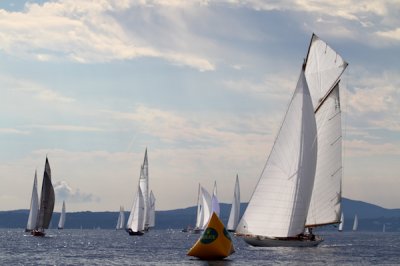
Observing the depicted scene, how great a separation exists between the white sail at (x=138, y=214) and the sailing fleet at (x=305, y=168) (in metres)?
79.8

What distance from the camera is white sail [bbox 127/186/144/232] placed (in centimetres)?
17188

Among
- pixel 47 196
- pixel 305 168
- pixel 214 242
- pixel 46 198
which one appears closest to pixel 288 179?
pixel 305 168

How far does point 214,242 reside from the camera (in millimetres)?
69875

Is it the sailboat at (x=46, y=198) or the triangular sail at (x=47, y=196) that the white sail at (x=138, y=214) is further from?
the triangular sail at (x=47, y=196)

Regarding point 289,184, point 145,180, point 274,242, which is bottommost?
point 274,242

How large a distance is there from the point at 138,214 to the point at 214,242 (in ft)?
347

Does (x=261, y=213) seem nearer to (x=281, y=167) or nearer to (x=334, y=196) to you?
(x=281, y=167)

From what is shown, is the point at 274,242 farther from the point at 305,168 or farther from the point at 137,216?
the point at 137,216

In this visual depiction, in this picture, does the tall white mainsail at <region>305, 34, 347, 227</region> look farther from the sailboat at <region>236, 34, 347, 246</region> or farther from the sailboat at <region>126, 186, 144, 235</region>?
the sailboat at <region>126, 186, 144, 235</region>

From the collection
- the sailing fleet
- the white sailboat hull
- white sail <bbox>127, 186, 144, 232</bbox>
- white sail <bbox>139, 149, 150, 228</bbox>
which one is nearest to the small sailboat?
the sailing fleet

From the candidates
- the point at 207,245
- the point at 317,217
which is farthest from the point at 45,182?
the point at 207,245

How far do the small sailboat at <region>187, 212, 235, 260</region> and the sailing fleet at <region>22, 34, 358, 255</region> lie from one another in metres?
0.75

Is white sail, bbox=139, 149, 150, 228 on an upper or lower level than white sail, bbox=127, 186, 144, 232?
upper

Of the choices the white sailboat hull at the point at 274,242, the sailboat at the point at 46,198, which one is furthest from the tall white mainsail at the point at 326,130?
the sailboat at the point at 46,198
